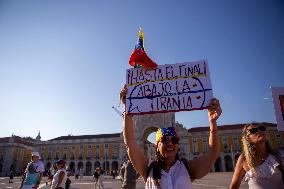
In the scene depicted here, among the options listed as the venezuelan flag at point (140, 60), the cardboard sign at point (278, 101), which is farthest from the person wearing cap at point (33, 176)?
the cardboard sign at point (278, 101)

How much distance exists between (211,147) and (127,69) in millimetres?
1559

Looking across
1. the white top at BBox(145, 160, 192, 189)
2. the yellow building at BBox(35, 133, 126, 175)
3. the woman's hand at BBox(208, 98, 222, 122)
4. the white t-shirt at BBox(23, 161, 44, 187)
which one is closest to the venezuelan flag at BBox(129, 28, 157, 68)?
the woman's hand at BBox(208, 98, 222, 122)

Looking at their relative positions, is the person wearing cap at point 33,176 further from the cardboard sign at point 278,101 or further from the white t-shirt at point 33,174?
the cardboard sign at point 278,101

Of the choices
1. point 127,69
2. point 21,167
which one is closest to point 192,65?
point 127,69

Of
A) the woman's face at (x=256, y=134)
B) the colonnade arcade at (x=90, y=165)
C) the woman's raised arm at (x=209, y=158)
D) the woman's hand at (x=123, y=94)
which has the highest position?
the woman's hand at (x=123, y=94)

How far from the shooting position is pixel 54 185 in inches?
229

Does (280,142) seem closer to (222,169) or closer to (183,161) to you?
(222,169)

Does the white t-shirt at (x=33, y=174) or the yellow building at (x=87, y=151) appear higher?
the yellow building at (x=87, y=151)

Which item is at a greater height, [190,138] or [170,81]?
[190,138]

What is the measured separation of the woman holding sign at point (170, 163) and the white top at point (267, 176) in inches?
26.3

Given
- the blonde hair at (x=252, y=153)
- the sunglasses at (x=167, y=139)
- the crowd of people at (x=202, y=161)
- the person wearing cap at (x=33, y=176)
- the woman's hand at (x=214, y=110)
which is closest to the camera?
the crowd of people at (x=202, y=161)

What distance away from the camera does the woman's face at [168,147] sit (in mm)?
2355

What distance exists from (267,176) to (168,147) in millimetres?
1191

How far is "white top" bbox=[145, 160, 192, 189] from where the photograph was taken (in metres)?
2.16
